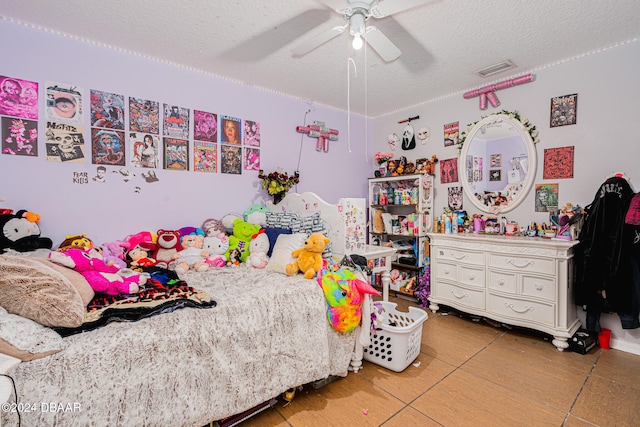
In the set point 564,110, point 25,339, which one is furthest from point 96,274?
point 564,110

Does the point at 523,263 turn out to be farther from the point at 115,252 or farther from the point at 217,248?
the point at 115,252

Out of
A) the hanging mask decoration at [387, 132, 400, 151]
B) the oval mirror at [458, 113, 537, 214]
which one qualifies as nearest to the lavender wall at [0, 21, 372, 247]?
the hanging mask decoration at [387, 132, 400, 151]

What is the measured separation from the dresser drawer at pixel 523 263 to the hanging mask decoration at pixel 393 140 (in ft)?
6.67

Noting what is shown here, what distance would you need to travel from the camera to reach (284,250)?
7.45 feet

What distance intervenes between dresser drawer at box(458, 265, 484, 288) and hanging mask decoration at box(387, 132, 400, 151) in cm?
194

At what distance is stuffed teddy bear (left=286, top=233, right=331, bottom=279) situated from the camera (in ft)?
6.79

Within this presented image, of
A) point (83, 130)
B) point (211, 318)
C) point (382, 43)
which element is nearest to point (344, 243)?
point (211, 318)

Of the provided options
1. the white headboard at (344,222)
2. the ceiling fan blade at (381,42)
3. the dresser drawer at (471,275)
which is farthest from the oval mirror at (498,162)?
the ceiling fan blade at (381,42)

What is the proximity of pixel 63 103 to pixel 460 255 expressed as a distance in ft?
12.4

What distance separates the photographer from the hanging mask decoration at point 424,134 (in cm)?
382

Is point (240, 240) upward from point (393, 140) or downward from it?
downward

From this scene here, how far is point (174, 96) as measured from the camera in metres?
2.75

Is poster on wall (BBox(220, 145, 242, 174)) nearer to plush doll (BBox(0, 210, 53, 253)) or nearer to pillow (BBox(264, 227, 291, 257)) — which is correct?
pillow (BBox(264, 227, 291, 257))

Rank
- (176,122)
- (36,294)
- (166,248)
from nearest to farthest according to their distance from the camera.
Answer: (36,294), (166,248), (176,122)
